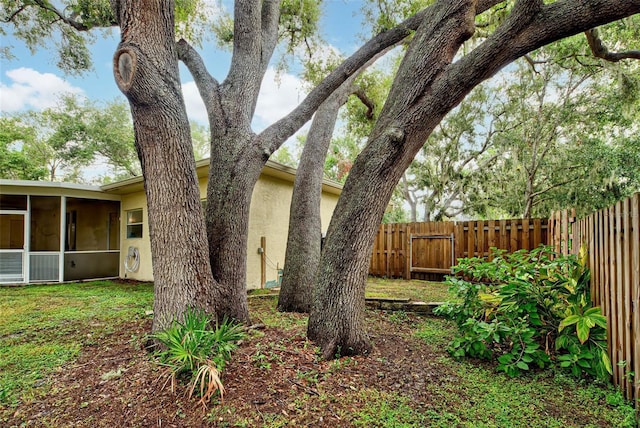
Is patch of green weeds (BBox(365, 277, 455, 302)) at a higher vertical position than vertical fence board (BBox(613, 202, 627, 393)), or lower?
lower

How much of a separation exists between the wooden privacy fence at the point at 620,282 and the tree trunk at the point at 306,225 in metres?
3.22

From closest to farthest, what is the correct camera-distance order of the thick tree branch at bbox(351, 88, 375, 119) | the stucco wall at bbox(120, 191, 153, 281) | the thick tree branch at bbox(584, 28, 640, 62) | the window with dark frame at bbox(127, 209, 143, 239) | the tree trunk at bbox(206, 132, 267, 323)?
the tree trunk at bbox(206, 132, 267, 323), the thick tree branch at bbox(584, 28, 640, 62), the thick tree branch at bbox(351, 88, 375, 119), the stucco wall at bbox(120, 191, 153, 281), the window with dark frame at bbox(127, 209, 143, 239)

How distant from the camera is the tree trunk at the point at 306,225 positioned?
468cm

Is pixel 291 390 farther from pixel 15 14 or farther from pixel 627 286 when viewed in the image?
pixel 15 14

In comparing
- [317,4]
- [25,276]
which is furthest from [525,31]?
[25,276]

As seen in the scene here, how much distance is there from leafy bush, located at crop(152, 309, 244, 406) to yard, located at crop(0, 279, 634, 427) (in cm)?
10

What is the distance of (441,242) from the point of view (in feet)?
28.0

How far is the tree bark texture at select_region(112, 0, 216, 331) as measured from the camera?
9.05 ft

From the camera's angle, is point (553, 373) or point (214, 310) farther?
point (214, 310)

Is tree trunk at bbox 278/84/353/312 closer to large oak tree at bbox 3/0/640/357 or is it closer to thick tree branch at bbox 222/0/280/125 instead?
thick tree branch at bbox 222/0/280/125

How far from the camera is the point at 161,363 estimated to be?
252 cm

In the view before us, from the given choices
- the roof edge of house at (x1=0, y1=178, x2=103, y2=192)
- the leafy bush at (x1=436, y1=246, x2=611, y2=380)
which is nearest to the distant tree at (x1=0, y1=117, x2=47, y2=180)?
the roof edge of house at (x1=0, y1=178, x2=103, y2=192)

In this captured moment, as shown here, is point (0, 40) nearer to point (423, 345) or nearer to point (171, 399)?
point (171, 399)

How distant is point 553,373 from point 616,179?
929 centimetres
